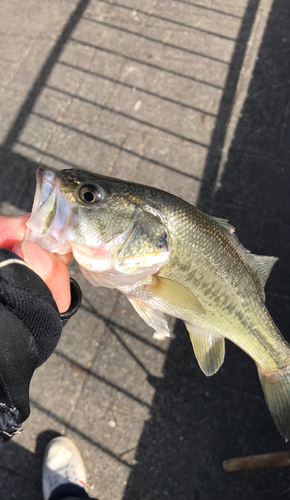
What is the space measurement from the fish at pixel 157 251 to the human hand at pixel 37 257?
0.28 feet

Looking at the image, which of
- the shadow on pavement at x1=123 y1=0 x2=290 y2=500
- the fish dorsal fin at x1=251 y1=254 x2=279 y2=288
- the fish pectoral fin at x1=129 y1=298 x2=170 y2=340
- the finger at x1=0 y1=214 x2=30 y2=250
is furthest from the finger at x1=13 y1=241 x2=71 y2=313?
the shadow on pavement at x1=123 y1=0 x2=290 y2=500

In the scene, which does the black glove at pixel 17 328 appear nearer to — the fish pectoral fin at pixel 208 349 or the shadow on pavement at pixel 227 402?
the fish pectoral fin at pixel 208 349

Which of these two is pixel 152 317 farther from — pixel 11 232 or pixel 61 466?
pixel 61 466

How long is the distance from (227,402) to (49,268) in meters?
2.68

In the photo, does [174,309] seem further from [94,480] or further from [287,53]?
[287,53]

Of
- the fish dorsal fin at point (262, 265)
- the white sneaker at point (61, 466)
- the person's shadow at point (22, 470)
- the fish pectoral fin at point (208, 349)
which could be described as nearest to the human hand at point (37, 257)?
the fish pectoral fin at point (208, 349)

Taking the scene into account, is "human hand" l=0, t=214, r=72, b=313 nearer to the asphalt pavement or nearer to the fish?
the fish

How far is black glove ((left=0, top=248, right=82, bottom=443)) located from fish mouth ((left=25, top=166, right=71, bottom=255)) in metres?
0.23

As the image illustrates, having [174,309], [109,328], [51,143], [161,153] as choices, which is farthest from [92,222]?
[51,143]

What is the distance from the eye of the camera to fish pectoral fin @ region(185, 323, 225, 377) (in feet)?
9.32

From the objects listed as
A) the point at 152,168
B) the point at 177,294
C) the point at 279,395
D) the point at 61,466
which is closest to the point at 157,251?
the point at 177,294

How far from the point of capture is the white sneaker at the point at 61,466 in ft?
12.0

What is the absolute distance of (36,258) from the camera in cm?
209

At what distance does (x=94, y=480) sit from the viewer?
3688 millimetres
